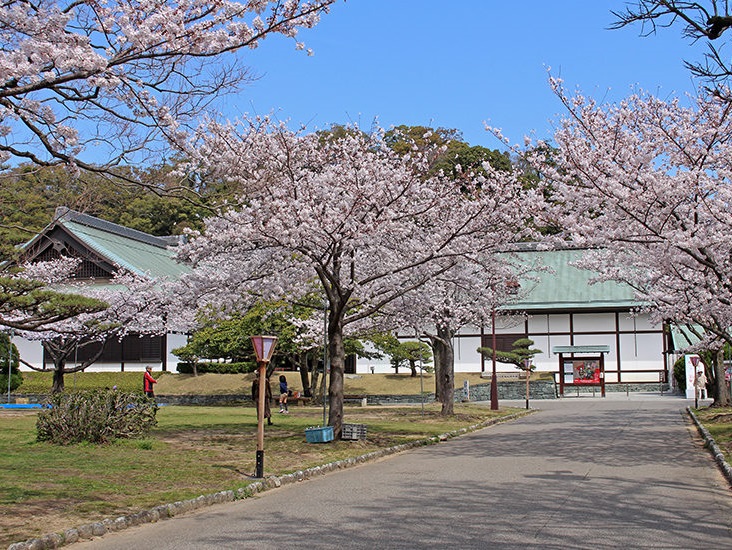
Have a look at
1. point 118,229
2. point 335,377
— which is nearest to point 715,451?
point 335,377

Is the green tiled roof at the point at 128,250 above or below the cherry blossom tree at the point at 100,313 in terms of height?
above

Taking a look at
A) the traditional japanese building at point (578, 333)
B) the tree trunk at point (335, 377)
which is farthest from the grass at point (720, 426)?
the traditional japanese building at point (578, 333)

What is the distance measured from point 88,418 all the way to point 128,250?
29754mm

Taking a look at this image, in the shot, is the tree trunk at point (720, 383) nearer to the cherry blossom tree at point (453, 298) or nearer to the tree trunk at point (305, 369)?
the cherry blossom tree at point (453, 298)

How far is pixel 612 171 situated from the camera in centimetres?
1609

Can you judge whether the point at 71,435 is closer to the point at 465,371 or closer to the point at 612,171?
the point at 612,171

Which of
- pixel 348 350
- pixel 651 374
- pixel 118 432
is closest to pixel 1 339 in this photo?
pixel 348 350

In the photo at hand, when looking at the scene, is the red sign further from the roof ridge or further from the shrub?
the shrub

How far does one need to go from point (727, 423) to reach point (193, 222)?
43394 millimetres

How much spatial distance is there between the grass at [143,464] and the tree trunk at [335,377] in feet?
2.32

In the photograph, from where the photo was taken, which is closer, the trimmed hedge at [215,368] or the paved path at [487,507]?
the paved path at [487,507]

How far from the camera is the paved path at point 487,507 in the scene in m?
7.71

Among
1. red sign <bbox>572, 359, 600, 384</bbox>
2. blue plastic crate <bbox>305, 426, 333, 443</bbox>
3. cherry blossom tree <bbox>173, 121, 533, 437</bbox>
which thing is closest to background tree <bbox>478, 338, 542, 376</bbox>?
red sign <bbox>572, 359, 600, 384</bbox>

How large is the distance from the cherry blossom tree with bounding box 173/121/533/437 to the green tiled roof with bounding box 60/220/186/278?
68.0ft
